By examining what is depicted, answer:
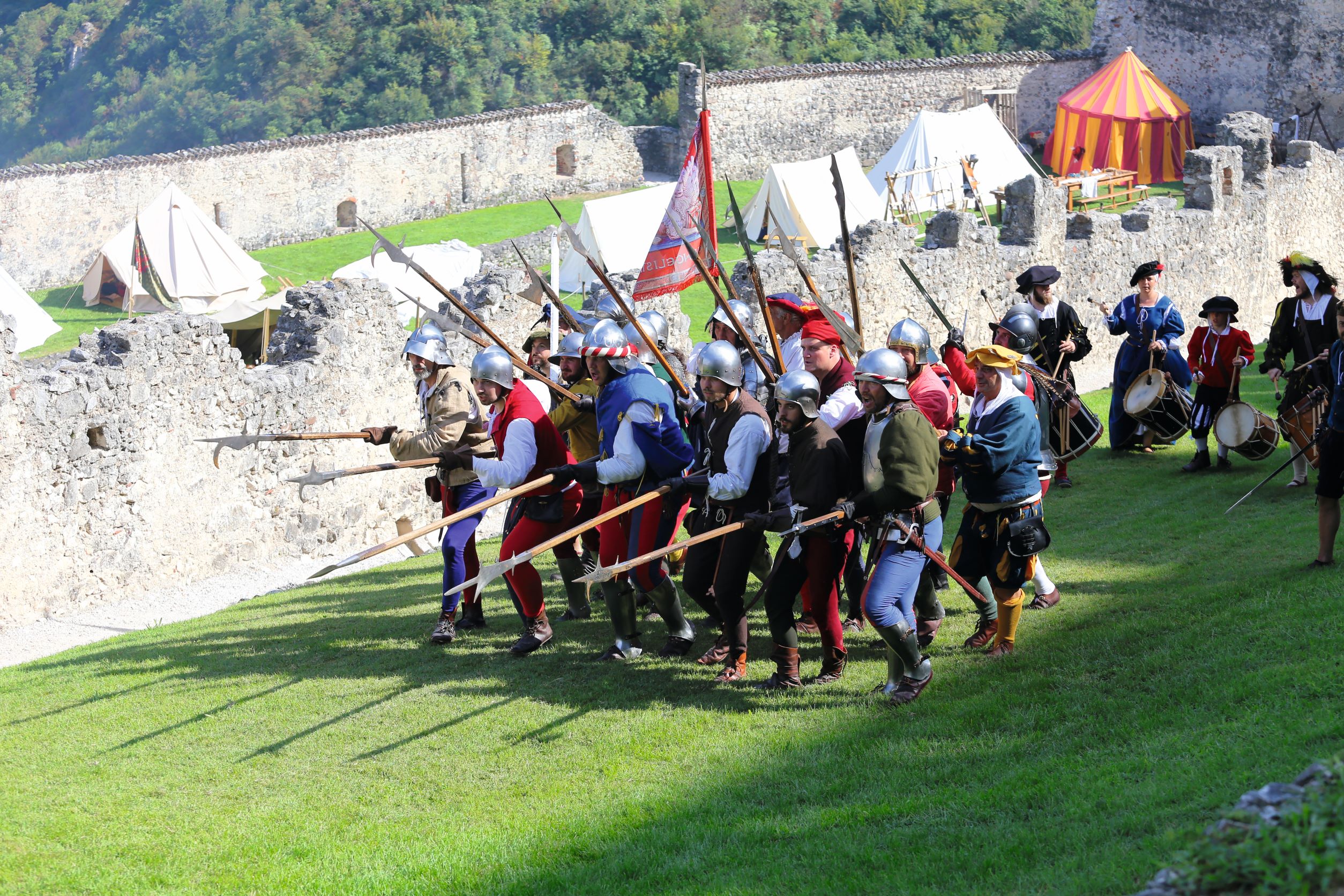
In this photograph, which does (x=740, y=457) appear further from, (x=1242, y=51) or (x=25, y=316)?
(x=1242, y=51)

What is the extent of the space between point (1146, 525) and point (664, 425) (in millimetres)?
4024

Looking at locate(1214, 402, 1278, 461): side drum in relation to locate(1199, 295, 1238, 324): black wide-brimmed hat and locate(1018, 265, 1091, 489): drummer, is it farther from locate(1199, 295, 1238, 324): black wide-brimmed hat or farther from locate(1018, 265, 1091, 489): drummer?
locate(1018, 265, 1091, 489): drummer

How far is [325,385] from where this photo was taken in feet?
39.1

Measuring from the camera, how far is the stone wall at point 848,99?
141 ft

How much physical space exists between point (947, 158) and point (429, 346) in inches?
1062

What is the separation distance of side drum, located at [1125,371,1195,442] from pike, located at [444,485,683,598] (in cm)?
603

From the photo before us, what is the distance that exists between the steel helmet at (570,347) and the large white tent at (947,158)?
24.9 metres

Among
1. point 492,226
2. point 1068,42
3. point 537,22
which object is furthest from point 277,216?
point 1068,42

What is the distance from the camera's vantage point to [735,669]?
6953mm

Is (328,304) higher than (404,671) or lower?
higher

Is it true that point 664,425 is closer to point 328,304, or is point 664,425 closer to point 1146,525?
point 1146,525

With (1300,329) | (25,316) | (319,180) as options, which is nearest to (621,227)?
(25,316)

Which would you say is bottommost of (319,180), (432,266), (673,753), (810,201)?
(673,753)

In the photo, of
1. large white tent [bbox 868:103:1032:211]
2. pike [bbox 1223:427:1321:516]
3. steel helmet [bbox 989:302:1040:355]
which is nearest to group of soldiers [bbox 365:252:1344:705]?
steel helmet [bbox 989:302:1040:355]
